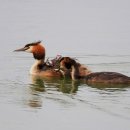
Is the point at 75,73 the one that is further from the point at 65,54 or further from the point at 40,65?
the point at 65,54

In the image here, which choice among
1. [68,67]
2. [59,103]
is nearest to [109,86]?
[68,67]

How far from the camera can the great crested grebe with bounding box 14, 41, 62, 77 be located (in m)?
17.5

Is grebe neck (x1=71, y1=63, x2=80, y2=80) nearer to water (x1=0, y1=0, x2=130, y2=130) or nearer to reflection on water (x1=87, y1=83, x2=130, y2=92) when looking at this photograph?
water (x1=0, y1=0, x2=130, y2=130)

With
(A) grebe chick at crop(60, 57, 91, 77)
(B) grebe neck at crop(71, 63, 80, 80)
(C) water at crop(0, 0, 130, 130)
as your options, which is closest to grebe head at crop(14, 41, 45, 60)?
(C) water at crop(0, 0, 130, 130)

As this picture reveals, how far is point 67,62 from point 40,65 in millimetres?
919

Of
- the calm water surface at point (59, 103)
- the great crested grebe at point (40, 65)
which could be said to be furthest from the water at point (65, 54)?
the great crested grebe at point (40, 65)

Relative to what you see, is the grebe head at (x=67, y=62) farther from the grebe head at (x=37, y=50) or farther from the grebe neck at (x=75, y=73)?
the grebe head at (x=37, y=50)

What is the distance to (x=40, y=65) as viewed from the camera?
58.8 feet

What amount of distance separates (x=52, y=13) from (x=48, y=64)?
27.8 feet

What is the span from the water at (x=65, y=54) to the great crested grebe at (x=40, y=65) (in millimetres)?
299

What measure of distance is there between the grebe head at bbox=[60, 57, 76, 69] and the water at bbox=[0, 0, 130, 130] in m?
0.39

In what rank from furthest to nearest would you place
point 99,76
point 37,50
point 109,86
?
point 37,50
point 99,76
point 109,86

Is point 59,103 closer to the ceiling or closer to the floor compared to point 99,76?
closer to the floor

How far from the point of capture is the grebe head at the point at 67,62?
17195 mm
